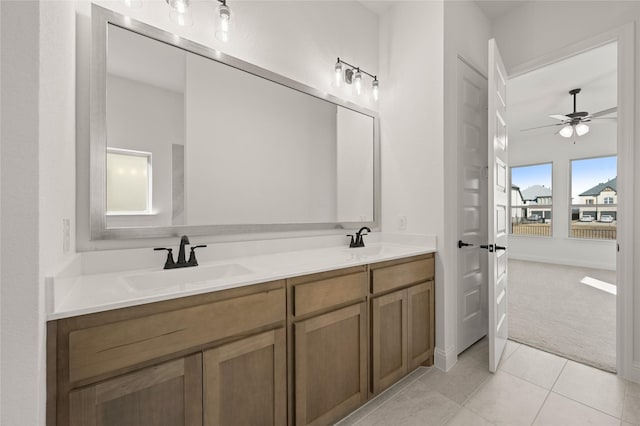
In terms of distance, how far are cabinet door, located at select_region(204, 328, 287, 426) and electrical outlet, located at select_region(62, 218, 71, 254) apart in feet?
2.19

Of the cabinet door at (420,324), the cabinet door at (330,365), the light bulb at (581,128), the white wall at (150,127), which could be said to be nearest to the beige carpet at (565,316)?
the cabinet door at (420,324)

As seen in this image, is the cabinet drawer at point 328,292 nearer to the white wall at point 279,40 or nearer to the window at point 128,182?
the white wall at point 279,40

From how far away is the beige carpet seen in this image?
2.28 m

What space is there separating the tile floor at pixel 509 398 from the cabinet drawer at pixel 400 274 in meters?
0.68

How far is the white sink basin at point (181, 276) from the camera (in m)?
1.22

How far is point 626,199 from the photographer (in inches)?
74.4

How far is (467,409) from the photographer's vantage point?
1.61 metres

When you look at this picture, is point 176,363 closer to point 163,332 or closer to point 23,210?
point 163,332

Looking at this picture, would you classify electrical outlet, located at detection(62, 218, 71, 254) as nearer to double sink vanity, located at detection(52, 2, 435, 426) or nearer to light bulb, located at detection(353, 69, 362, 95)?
double sink vanity, located at detection(52, 2, 435, 426)

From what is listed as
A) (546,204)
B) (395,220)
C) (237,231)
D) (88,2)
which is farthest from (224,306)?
(546,204)

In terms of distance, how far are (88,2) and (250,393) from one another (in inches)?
73.1

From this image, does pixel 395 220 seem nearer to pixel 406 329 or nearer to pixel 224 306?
pixel 406 329

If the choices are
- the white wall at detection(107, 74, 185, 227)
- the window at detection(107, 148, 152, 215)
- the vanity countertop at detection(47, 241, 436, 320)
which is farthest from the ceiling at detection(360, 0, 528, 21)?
the window at detection(107, 148, 152, 215)

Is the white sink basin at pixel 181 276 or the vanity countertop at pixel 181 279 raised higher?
the vanity countertop at pixel 181 279
